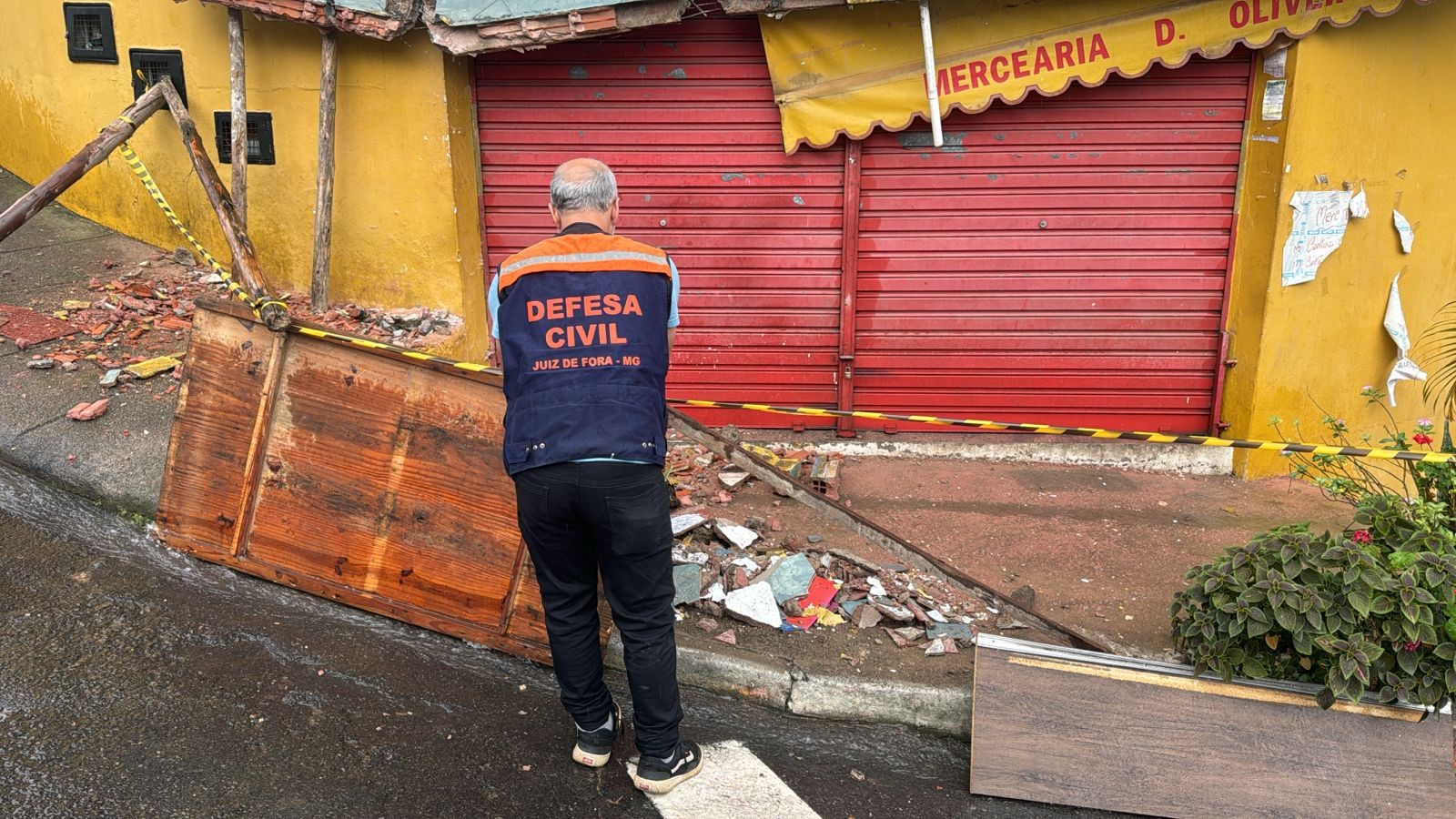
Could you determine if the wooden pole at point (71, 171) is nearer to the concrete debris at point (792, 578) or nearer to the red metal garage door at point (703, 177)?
the red metal garage door at point (703, 177)

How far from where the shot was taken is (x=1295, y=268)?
21.6ft

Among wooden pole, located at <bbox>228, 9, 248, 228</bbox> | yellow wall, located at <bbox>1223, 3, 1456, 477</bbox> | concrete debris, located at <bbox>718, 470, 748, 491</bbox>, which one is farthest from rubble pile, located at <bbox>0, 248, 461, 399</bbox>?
yellow wall, located at <bbox>1223, 3, 1456, 477</bbox>

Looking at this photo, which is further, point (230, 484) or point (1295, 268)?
point (1295, 268)

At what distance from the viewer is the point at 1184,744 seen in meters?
3.52

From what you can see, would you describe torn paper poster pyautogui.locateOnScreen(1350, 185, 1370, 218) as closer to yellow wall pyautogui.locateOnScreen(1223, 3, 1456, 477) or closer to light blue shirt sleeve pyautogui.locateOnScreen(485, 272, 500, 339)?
yellow wall pyautogui.locateOnScreen(1223, 3, 1456, 477)

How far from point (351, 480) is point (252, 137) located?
3.52m

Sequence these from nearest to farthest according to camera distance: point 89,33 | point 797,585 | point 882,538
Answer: point 797,585
point 882,538
point 89,33

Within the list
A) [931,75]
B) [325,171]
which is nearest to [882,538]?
[931,75]

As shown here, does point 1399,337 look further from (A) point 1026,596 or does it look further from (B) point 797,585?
(B) point 797,585

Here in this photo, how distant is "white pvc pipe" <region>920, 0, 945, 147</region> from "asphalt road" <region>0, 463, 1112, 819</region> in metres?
3.71

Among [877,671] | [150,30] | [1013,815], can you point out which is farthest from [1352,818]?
[150,30]

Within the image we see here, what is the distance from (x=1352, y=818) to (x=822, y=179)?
456cm

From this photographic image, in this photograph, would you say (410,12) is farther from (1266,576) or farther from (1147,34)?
(1266,576)

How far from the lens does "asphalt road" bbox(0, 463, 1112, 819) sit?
335 centimetres
